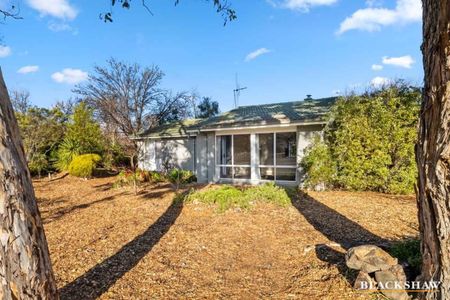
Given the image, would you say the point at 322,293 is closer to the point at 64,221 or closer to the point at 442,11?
the point at 442,11

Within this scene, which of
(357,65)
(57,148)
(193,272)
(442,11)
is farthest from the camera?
(57,148)

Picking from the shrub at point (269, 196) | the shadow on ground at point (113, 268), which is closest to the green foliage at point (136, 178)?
the shrub at point (269, 196)

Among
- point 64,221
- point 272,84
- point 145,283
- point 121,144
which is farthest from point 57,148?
point 145,283

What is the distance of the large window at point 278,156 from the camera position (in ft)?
39.7

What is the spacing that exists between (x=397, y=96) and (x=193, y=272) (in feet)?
29.7

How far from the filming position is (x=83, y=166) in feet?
49.7

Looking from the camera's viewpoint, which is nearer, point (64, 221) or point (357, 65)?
point (64, 221)

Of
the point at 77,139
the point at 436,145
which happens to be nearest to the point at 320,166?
the point at 436,145

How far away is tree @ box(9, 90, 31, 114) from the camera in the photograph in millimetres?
24641

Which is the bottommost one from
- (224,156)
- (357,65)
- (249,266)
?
(249,266)

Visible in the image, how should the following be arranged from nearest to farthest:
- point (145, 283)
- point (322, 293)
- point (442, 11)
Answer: point (442, 11) < point (322, 293) < point (145, 283)

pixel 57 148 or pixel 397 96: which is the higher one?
pixel 397 96

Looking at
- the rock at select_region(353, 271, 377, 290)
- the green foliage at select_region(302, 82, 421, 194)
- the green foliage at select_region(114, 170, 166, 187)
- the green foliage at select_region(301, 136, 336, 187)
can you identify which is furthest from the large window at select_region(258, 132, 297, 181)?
the rock at select_region(353, 271, 377, 290)

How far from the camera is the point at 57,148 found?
59.1ft
